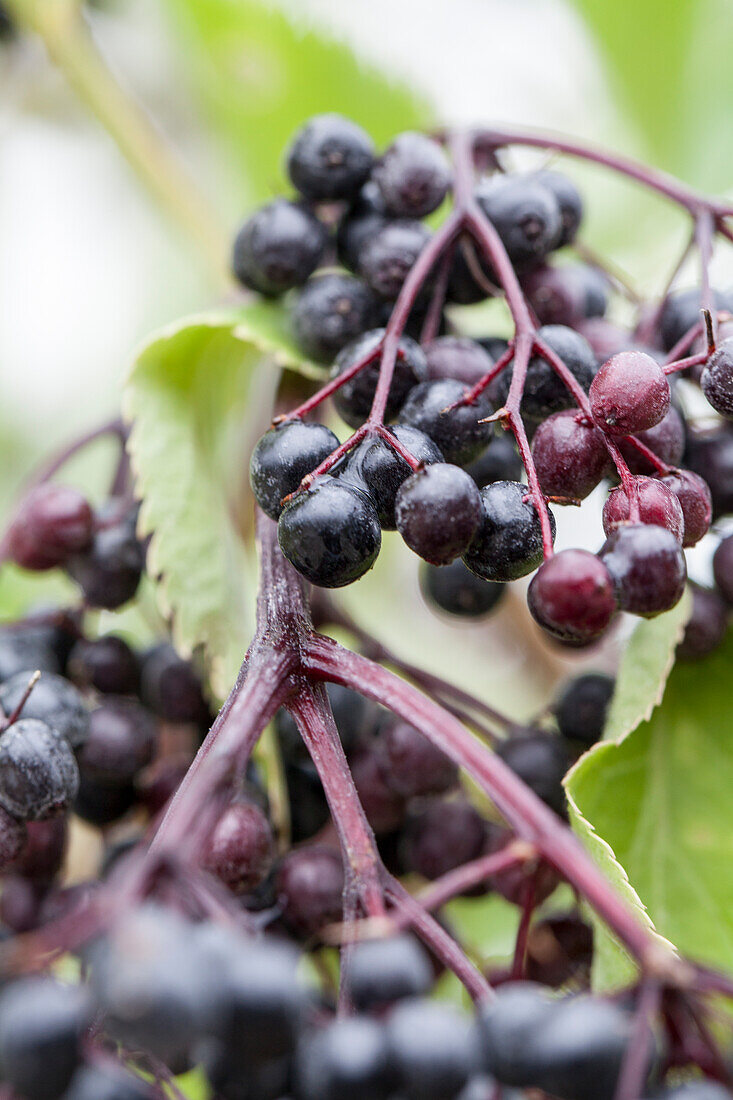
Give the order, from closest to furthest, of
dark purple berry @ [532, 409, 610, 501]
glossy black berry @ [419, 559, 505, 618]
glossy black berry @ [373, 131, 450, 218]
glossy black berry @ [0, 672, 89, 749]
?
1. dark purple berry @ [532, 409, 610, 501]
2. glossy black berry @ [0, 672, 89, 749]
3. glossy black berry @ [373, 131, 450, 218]
4. glossy black berry @ [419, 559, 505, 618]

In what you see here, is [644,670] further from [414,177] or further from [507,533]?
[414,177]

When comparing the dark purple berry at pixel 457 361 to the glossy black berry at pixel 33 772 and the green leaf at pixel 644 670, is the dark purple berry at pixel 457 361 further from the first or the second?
the glossy black berry at pixel 33 772

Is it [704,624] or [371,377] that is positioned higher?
[371,377]

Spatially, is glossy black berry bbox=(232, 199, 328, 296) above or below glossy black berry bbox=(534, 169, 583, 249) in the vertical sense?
above

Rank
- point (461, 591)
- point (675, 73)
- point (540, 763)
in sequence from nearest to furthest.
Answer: point (540, 763) < point (461, 591) < point (675, 73)

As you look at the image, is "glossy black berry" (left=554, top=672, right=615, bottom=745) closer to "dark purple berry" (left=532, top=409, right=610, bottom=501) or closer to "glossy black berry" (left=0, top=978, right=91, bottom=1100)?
"dark purple berry" (left=532, top=409, right=610, bottom=501)

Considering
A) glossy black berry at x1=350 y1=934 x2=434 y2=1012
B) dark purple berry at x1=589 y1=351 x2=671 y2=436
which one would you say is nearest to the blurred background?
dark purple berry at x1=589 y1=351 x2=671 y2=436

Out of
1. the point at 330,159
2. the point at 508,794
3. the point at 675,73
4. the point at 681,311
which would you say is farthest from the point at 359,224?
the point at 675,73
